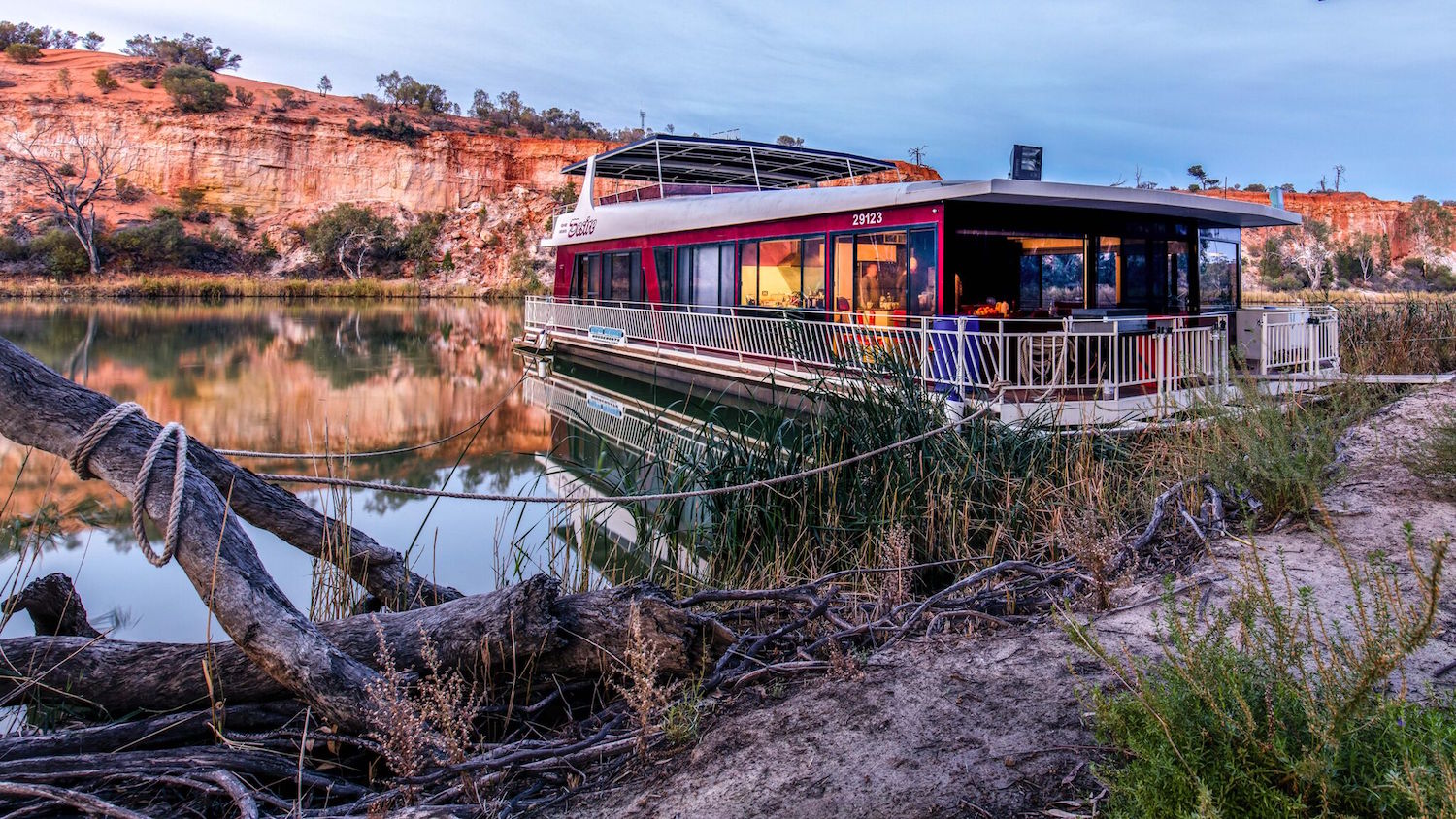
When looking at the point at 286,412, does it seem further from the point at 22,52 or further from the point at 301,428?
the point at 22,52

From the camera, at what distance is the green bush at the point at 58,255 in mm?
39906

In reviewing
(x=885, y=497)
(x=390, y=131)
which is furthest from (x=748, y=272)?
(x=390, y=131)

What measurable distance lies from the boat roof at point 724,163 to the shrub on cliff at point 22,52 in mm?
54149

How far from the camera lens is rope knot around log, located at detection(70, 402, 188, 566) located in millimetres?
2756

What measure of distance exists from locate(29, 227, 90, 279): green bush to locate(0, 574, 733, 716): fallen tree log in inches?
1774

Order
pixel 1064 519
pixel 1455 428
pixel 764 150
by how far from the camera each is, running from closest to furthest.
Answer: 1. pixel 1455 428
2. pixel 1064 519
3. pixel 764 150

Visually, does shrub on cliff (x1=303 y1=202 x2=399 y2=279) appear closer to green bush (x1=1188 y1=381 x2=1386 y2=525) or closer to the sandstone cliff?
the sandstone cliff

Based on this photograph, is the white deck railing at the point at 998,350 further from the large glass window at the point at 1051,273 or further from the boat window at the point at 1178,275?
the large glass window at the point at 1051,273

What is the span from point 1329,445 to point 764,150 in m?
13.3

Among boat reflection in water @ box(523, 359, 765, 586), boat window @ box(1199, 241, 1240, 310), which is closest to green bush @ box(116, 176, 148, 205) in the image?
boat reflection in water @ box(523, 359, 765, 586)

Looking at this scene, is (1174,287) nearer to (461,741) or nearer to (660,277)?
(660,277)

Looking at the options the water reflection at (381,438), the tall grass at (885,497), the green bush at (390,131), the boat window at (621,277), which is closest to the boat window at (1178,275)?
the water reflection at (381,438)

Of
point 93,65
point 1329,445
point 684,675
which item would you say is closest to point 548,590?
point 684,675

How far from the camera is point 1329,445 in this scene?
5203mm
